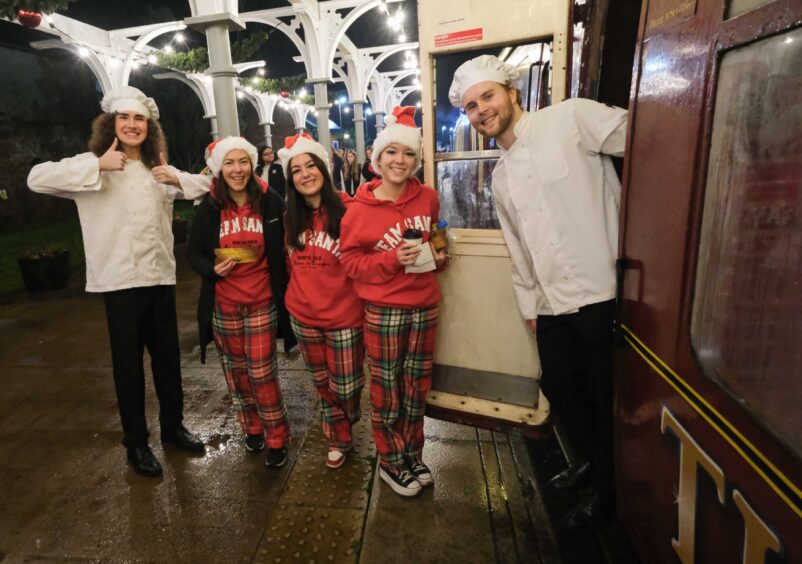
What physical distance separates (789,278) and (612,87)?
168cm

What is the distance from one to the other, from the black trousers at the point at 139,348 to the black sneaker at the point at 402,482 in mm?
1541

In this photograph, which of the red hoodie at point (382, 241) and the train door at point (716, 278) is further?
the red hoodie at point (382, 241)

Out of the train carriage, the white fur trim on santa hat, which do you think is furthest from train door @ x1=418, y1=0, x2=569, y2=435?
the train carriage

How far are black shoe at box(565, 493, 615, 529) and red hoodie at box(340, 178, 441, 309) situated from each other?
→ 1.28 meters

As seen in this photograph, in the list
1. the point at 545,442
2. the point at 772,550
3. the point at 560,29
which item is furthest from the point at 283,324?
the point at 772,550

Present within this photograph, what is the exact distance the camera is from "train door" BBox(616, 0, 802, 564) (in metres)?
1.07

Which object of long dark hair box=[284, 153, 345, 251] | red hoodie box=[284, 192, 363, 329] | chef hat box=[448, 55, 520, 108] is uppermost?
chef hat box=[448, 55, 520, 108]

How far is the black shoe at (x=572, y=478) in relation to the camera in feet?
8.31

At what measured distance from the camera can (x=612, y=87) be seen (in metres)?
2.39

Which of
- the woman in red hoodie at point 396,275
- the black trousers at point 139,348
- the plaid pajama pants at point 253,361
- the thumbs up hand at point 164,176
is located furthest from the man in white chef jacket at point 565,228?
the black trousers at point 139,348

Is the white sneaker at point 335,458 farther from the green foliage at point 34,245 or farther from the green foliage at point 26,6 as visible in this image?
the green foliage at point 34,245

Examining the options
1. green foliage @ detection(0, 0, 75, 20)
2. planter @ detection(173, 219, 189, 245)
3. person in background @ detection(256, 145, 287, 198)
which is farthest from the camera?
planter @ detection(173, 219, 189, 245)

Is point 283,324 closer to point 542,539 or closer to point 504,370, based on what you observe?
point 504,370

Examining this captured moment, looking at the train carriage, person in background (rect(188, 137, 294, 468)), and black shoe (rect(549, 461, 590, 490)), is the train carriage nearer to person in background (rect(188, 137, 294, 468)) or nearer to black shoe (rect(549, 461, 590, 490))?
black shoe (rect(549, 461, 590, 490))
